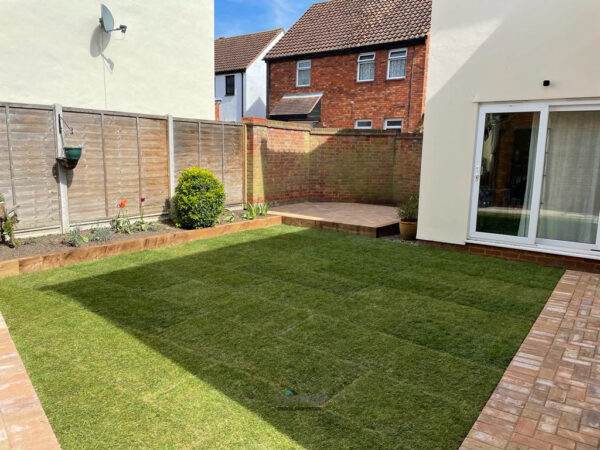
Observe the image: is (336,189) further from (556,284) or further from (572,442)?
(572,442)

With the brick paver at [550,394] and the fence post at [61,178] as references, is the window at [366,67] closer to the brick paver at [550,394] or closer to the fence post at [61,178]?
the fence post at [61,178]

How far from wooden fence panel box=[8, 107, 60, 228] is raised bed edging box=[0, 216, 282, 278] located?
0.99 metres

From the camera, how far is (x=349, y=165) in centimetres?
1264

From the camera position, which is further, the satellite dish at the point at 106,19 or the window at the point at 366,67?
the window at the point at 366,67

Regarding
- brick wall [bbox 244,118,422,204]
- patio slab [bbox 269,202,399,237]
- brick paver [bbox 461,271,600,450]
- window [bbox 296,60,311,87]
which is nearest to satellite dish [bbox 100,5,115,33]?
brick wall [bbox 244,118,422,204]

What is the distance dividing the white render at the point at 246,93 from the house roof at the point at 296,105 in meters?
4.91

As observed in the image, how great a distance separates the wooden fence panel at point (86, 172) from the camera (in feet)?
23.4

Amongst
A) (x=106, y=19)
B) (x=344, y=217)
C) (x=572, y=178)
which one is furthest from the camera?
(x=344, y=217)

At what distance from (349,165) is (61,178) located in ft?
25.4

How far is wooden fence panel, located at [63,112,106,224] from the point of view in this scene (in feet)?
23.4

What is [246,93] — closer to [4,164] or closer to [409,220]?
[409,220]

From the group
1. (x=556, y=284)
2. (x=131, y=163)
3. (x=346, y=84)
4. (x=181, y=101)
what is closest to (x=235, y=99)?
(x=346, y=84)

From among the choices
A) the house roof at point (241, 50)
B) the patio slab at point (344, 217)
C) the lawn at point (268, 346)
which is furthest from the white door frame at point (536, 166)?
the house roof at point (241, 50)

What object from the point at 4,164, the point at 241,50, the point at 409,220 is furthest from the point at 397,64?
the point at 4,164
